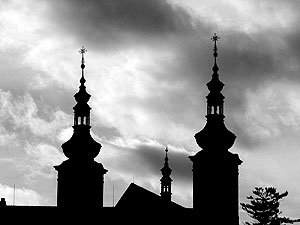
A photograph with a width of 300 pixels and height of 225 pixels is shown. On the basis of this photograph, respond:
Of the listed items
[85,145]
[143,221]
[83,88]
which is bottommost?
[143,221]

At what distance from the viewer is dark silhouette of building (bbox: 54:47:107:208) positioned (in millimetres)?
65562

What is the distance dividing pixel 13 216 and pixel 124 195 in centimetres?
785

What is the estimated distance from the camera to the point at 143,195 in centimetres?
6312

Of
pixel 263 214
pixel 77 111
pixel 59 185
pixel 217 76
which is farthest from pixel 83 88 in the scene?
pixel 263 214

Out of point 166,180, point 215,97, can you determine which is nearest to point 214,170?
point 215,97

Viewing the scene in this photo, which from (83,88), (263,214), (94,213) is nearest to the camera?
(94,213)

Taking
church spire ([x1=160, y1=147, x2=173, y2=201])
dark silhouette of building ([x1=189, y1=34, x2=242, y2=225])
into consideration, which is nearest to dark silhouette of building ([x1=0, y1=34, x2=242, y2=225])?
dark silhouette of building ([x1=189, y1=34, x2=242, y2=225])

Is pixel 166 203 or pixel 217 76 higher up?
pixel 217 76

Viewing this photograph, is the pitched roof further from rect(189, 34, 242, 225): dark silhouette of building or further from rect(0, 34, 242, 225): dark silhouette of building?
rect(189, 34, 242, 225): dark silhouette of building

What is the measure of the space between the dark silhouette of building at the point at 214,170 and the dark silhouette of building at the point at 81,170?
30.8ft

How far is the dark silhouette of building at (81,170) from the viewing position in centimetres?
6556

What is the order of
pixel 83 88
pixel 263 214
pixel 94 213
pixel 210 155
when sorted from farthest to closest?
pixel 263 214, pixel 83 88, pixel 94 213, pixel 210 155

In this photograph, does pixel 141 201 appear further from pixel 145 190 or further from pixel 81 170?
pixel 81 170

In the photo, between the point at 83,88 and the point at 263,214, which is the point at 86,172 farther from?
the point at 263,214
